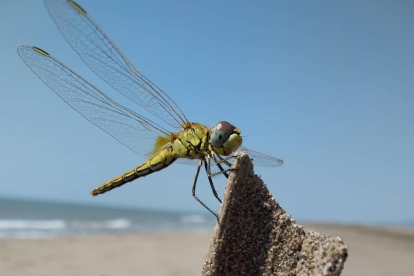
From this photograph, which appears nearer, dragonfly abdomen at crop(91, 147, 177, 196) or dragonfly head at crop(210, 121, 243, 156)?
dragonfly head at crop(210, 121, 243, 156)

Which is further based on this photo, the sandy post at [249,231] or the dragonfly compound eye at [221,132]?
the dragonfly compound eye at [221,132]

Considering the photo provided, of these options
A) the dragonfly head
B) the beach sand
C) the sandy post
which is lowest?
the beach sand

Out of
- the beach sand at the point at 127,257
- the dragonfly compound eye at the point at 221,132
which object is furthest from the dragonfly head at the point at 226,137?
the beach sand at the point at 127,257

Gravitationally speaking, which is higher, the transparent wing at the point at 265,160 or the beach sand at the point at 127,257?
the transparent wing at the point at 265,160

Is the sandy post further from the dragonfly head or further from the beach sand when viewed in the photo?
the beach sand

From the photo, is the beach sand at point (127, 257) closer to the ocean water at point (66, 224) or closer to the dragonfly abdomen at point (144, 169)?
the ocean water at point (66, 224)

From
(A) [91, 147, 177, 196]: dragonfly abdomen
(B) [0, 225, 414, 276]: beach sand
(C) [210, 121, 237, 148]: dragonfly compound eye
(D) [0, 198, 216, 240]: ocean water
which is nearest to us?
(C) [210, 121, 237, 148]: dragonfly compound eye

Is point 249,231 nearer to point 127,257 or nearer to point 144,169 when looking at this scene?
point 144,169

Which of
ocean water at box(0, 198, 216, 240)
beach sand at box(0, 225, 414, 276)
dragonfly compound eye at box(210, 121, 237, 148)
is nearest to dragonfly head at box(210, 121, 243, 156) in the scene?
dragonfly compound eye at box(210, 121, 237, 148)
